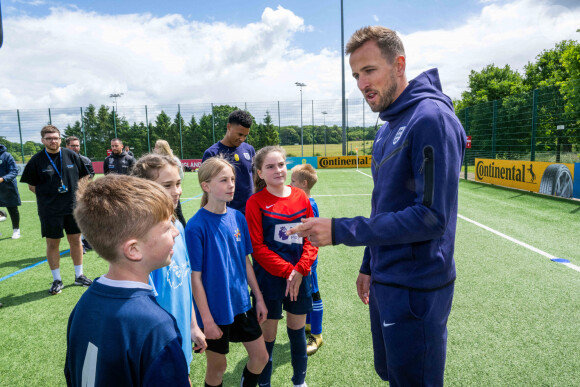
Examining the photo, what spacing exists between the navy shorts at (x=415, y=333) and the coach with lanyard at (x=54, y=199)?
4.61 m

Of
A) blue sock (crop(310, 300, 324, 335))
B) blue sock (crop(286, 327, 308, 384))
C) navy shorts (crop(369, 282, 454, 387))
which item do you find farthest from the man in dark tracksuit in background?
navy shorts (crop(369, 282, 454, 387))

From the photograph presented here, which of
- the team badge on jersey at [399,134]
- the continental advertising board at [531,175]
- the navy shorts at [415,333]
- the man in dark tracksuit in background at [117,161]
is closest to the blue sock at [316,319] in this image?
the navy shorts at [415,333]

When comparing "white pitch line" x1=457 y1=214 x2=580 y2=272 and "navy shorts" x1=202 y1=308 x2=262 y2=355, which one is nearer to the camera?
"navy shorts" x1=202 y1=308 x2=262 y2=355

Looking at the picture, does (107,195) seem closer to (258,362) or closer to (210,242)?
(210,242)

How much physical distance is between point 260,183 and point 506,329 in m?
2.76

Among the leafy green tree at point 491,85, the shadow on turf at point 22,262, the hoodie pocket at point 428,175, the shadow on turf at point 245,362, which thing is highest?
the leafy green tree at point 491,85

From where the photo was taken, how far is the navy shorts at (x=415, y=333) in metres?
1.55

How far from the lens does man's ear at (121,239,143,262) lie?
1.17 m

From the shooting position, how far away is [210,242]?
7.22 ft

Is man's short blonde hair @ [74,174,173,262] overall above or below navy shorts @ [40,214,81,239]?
above

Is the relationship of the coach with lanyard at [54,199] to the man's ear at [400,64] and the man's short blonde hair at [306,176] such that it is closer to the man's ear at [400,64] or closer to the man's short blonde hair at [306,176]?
the man's short blonde hair at [306,176]

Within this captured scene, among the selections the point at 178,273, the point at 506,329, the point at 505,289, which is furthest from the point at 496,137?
the point at 178,273

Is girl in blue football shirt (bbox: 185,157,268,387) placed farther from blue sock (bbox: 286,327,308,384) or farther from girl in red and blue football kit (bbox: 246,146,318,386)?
blue sock (bbox: 286,327,308,384)

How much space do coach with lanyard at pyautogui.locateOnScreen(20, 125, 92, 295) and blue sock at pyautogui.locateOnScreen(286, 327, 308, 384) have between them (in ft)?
11.8
